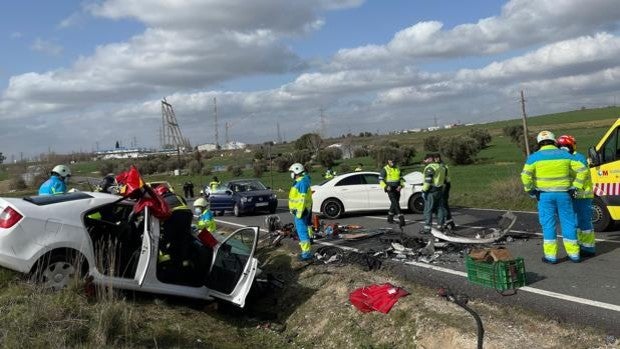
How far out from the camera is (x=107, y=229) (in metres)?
7.74

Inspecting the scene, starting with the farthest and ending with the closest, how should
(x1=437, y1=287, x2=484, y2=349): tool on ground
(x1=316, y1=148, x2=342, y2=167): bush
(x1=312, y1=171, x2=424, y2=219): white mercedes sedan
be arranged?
1. (x1=316, y1=148, x2=342, y2=167): bush
2. (x1=312, y1=171, x2=424, y2=219): white mercedes sedan
3. (x1=437, y1=287, x2=484, y2=349): tool on ground

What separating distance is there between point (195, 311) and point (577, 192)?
5830 mm

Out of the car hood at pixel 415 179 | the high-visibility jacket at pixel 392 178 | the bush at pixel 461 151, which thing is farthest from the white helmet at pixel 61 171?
the bush at pixel 461 151

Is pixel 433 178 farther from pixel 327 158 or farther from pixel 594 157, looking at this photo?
pixel 327 158

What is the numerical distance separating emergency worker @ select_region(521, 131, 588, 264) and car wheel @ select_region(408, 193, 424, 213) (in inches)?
349

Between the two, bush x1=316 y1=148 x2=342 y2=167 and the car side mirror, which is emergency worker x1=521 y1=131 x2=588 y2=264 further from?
bush x1=316 y1=148 x2=342 y2=167

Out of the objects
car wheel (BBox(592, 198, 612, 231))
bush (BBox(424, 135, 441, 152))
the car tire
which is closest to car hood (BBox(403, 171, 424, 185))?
car wheel (BBox(592, 198, 612, 231))

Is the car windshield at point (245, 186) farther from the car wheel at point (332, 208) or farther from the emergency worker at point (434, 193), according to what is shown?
the emergency worker at point (434, 193)

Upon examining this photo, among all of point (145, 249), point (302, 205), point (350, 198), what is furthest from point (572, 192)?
point (350, 198)

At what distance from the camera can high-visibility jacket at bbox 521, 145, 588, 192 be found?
7.95 meters

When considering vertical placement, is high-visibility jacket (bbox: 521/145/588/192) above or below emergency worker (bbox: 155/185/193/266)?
above

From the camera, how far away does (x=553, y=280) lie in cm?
737

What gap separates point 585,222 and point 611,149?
2778 millimetres

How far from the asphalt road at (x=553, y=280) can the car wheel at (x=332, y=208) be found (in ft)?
18.7
